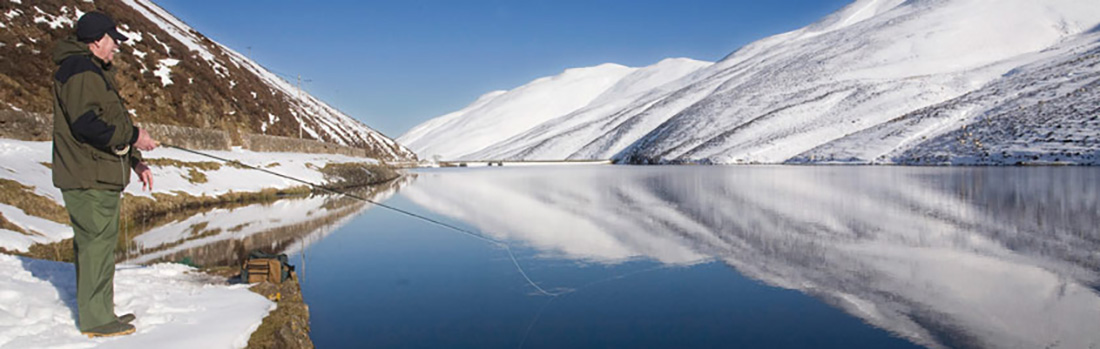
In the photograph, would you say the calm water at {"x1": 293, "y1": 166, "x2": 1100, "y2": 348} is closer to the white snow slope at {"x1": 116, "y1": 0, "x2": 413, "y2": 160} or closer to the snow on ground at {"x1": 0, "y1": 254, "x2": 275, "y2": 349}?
the snow on ground at {"x1": 0, "y1": 254, "x2": 275, "y2": 349}

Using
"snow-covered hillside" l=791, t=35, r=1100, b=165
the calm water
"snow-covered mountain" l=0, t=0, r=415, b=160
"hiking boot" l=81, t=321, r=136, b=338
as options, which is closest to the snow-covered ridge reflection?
the calm water

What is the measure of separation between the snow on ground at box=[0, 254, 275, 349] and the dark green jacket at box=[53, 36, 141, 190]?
107cm

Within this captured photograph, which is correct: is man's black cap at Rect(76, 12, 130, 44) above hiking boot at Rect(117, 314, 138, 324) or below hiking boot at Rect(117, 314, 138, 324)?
above

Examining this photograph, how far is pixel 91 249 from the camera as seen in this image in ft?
15.8

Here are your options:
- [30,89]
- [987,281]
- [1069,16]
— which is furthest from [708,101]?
[987,281]

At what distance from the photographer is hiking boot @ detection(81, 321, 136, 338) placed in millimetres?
4828

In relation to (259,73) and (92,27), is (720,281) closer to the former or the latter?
(92,27)

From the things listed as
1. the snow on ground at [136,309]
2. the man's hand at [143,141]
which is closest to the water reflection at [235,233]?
the snow on ground at [136,309]

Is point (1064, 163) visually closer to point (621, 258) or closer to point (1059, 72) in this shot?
point (1059, 72)

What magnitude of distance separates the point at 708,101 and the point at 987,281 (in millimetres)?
125631

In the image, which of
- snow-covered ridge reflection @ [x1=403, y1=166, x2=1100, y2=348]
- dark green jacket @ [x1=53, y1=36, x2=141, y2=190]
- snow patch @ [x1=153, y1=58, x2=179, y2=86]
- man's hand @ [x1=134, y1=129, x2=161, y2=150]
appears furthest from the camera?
snow patch @ [x1=153, y1=58, x2=179, y2=86]

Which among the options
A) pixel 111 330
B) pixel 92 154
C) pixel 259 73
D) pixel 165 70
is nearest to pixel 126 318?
pixel 111 330

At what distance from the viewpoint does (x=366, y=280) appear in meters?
10.1

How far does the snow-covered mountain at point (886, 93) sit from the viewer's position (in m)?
76.8
